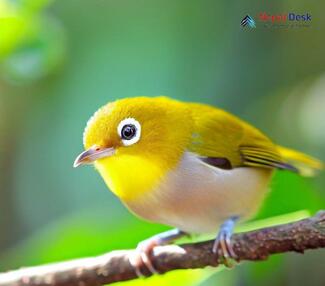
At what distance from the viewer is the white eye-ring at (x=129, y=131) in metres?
1.07

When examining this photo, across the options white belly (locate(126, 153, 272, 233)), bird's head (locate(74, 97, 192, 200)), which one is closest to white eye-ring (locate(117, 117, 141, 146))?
bird's head (locate(74, 97, 192, 200))

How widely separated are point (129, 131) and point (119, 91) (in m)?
0.36

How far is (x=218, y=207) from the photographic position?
126 cm

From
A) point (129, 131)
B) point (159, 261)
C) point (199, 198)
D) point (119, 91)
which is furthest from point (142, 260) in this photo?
point (119, 91)

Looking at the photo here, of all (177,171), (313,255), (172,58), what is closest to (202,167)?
(177,171)

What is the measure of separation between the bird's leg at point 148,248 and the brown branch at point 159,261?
1 centimetres

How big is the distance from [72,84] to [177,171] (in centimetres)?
57

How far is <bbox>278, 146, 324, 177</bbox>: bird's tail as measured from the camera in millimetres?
1446

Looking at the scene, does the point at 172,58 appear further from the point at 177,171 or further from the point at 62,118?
the point at 177,171

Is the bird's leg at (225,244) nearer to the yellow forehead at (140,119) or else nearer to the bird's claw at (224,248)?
the bird's claw at (224,248)

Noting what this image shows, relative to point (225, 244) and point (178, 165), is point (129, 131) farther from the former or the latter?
point (225, 244)

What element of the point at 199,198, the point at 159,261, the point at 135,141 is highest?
the point at 135,141

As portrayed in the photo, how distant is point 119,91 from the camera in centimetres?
145

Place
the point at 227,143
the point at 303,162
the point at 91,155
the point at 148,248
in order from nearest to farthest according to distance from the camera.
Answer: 1. the point at 91,155
2. the point at 148,248
3. the point at 227,143
4. the point at 303,162
